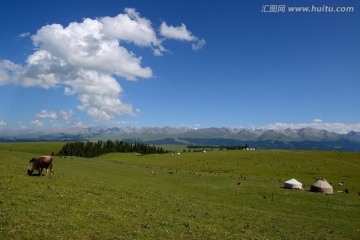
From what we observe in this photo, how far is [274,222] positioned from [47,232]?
22.9 m

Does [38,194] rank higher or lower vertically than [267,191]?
higher

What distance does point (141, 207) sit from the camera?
30.7 m

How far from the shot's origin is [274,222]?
33.1 m

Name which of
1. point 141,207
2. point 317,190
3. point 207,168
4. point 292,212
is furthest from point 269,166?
point 141,207

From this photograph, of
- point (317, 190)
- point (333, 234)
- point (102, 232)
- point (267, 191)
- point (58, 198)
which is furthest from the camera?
point (317, 190)

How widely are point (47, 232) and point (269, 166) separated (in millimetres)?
99900

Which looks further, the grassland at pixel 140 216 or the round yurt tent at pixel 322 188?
the round yurt tent at pixel 322 188

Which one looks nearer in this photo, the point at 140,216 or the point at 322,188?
the point at 140,216

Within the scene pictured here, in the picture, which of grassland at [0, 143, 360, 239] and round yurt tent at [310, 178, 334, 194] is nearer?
grassland at [0, 143, 360, 239]

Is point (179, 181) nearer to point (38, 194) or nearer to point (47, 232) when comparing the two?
point (38, 194)

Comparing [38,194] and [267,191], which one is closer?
[38,194]

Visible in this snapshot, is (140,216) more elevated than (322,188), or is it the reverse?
(140,216)

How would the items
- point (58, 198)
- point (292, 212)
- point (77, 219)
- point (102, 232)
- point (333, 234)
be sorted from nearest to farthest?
1. point (102, 232)
2. point (77, 219)
3. point (58, 198)
4. point (333, 234)
5. point (292, 212)

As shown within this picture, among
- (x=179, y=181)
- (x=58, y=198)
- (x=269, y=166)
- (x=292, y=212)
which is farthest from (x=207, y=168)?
(x=58, y=198)
